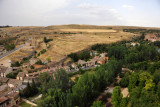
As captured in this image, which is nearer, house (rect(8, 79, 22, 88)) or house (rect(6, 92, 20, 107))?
house (rect(6, 92, 20, 107))

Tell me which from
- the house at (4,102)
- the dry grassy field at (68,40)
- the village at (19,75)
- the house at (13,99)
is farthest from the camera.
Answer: the dry grassy field at (68,40)

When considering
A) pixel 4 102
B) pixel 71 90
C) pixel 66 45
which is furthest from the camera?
pixel 66 45

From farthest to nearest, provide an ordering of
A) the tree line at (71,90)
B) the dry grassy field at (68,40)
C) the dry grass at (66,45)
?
the dry grassy field at (68,40)
the dry grass at (66,45)
the tree line at (71,90)

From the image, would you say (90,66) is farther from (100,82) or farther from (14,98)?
(14,98)

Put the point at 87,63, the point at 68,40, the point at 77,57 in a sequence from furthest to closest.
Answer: the point at 68,40
the point at 77,57
the point at 87,63

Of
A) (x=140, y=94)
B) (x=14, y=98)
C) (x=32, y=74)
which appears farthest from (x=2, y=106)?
(x=140, y=94)

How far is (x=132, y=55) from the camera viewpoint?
3372cm

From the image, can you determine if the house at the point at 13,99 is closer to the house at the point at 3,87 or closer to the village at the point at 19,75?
the village at the point at 19,75

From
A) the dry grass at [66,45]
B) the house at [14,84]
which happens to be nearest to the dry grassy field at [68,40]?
the dry grass at [66,45]

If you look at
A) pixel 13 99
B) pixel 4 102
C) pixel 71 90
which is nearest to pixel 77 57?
pixel 71 90

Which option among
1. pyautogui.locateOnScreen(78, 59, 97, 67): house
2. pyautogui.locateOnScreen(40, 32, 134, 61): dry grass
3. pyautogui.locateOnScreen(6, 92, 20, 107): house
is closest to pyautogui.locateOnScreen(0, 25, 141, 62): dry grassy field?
pyautogui.locateOnScreen(40, 32, 134, 61): dry grass

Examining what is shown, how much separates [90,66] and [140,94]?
2289cm

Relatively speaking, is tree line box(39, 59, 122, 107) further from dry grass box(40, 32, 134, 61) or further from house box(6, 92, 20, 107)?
Result: dry grass box(40, 32, 134, 61)

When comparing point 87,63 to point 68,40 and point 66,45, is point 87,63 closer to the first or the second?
point 66,45
